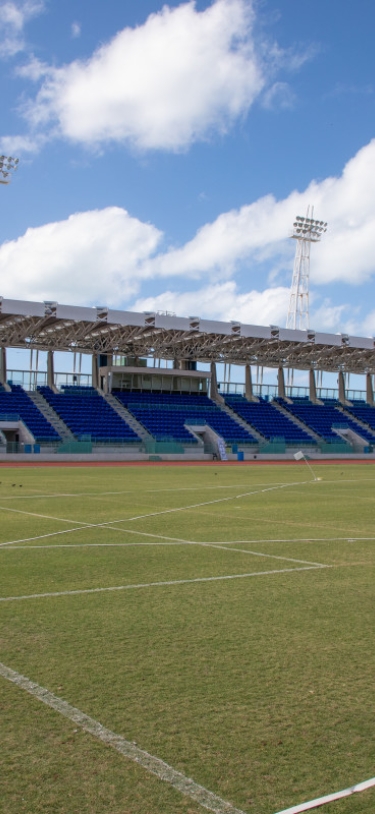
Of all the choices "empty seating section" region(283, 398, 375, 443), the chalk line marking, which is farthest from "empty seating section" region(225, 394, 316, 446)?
the chalk line marking

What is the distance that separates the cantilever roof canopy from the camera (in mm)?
49844

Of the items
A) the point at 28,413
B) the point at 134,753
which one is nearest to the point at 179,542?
the point at 134,753

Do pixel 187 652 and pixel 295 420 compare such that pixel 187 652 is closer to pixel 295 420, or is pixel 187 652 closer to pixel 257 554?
pixel 257 554

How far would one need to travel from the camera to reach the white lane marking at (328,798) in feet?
10.5

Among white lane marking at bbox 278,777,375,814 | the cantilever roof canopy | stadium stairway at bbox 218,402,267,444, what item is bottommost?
white lane marking at bbox 278,777,375,814

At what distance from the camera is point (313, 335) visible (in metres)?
59.8

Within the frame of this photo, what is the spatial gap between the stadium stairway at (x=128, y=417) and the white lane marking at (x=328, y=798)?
50.6 metres

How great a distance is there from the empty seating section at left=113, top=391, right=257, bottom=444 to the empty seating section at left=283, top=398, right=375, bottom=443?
27.9ft

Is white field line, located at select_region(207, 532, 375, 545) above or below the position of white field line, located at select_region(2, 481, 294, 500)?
above

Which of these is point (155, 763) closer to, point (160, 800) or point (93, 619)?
point (160, 800)

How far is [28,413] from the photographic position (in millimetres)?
52562

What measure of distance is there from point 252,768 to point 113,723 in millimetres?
874

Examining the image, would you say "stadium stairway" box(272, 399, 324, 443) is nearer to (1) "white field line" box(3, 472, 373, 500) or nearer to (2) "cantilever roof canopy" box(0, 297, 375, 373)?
(2) "cantilever roof canopy" box(0, 297, 375, 373)

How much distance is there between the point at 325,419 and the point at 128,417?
69.5 ft
